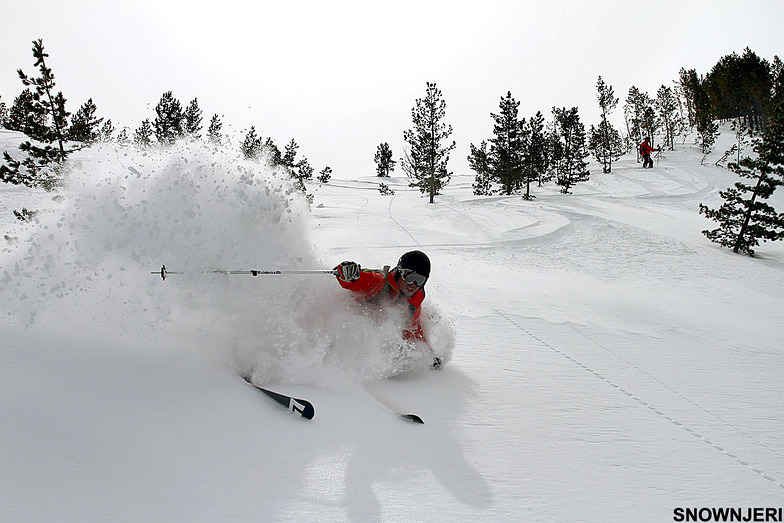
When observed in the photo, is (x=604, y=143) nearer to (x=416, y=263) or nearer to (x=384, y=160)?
(x=384, y=160)

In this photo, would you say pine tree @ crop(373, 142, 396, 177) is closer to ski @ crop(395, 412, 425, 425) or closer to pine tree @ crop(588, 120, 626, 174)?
pine tree @ crop(588, 120, 626, 174)

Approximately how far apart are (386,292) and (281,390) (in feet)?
5.03

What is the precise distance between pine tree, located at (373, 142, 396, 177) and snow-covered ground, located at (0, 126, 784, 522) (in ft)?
209

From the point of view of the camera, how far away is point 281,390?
3988mm

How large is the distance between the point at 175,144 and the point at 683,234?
63.1 ft

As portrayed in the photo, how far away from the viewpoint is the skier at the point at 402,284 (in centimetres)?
462

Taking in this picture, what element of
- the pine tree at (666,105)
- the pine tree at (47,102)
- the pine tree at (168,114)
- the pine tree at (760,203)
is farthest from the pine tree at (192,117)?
the pine tree at (666,105)

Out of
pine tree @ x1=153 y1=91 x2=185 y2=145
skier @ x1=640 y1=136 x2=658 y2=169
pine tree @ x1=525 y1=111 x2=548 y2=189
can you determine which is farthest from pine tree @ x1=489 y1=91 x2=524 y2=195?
pine tree @ x1=153 y1=91 x2=185 y2=145

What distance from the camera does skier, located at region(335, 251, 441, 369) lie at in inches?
182

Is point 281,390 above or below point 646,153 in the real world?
below

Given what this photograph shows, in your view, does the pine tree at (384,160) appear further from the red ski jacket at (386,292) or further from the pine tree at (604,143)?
the red ski jacket at (386,292)

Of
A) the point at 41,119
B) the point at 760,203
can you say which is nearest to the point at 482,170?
the point at 760,203

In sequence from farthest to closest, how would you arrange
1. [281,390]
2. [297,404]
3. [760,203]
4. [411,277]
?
1. [760,203]
2. [411,277]
3. [281,390]
4. [297,404]

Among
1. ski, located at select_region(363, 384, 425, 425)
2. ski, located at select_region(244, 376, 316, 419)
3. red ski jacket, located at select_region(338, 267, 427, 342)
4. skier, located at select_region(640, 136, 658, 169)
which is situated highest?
skier, located at select_region(640, 136, 658, 169)
